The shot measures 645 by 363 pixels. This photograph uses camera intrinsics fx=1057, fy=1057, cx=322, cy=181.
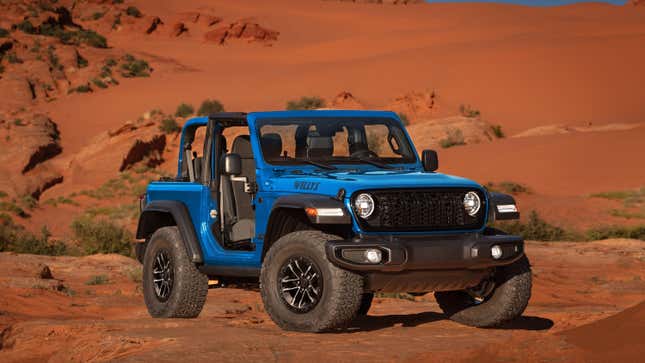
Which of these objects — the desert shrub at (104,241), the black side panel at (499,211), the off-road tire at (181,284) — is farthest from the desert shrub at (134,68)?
the black side panel at (499,211)

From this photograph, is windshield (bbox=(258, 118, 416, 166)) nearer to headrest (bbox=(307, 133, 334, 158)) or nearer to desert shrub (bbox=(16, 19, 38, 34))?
headrest (bbox=(307, 133, 334, 158))

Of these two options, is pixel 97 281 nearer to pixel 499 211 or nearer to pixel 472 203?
pixel 499 211

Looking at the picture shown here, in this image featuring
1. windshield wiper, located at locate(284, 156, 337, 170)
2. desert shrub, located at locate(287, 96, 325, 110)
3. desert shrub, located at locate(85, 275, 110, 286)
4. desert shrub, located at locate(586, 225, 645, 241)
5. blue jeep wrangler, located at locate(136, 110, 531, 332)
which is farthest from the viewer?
desert shrub, located at locate(287, 96, 325, 110)

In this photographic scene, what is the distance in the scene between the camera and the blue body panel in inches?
342

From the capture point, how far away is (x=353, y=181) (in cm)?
862

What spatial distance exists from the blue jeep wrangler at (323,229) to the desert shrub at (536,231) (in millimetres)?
13366

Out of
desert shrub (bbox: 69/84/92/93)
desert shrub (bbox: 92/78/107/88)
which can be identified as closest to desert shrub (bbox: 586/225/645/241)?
desert shrub (bbox: 69/84/92/93)

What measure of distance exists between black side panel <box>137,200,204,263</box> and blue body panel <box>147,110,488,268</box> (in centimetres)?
6

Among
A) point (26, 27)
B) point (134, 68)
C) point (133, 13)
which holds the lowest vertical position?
point (134, 68)

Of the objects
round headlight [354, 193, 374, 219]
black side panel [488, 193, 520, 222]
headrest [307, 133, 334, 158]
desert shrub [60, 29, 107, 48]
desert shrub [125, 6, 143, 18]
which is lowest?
black side panel [488, 193, 520, 222]

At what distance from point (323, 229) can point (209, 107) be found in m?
43.6

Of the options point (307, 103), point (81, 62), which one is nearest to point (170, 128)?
point (307, 103)

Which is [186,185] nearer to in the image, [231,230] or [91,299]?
[231,230]

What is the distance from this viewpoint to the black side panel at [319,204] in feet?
27.3
